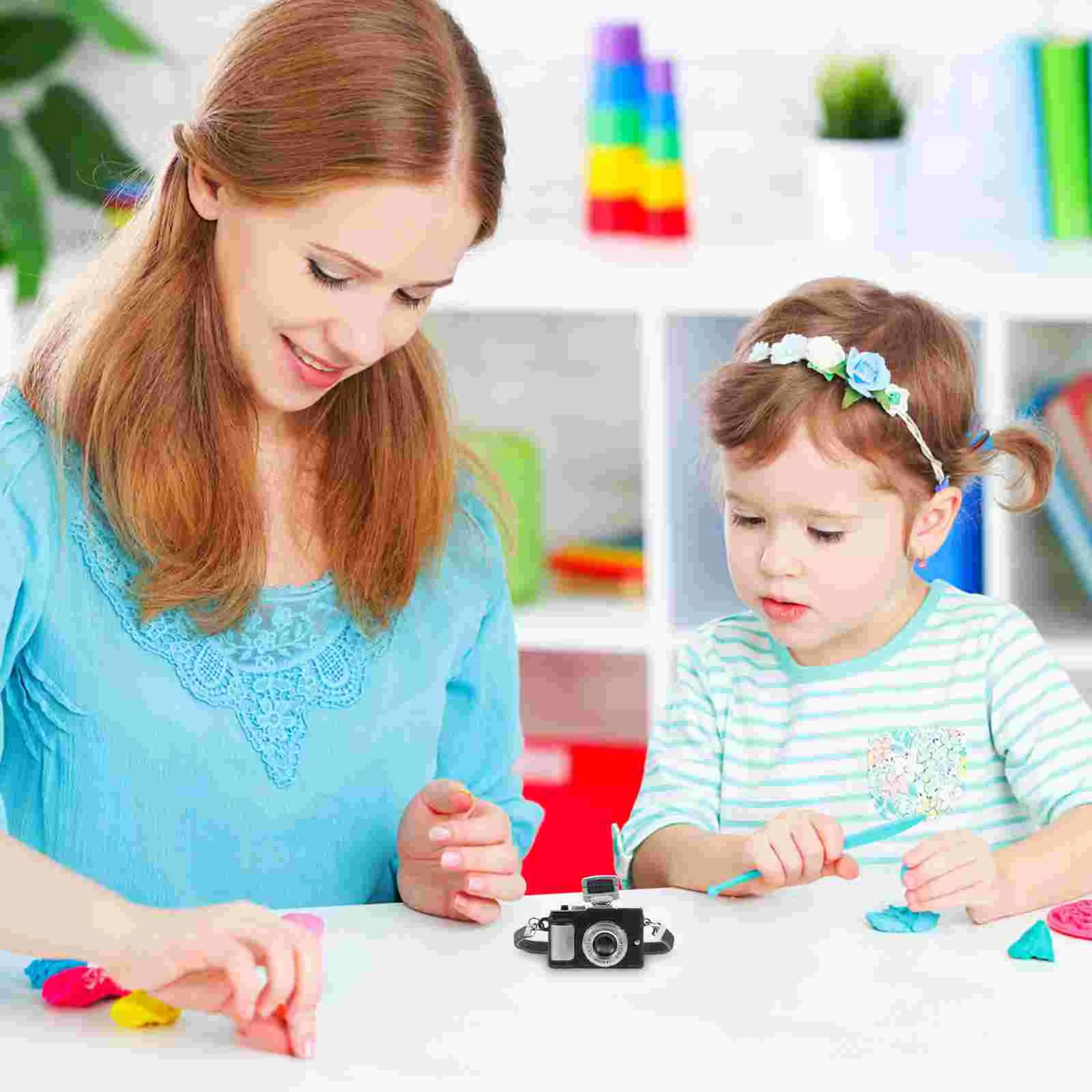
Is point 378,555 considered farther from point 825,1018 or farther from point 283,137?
point 825,1018

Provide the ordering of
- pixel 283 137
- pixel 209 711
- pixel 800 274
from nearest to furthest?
pixel 283 137 → pixel 209 711 → pixel 800 274

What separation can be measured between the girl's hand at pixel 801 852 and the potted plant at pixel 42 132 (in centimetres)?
199

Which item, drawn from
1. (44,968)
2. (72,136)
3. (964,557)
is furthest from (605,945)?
(72,136)

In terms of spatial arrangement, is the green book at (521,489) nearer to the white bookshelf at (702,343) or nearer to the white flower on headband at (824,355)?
the white bookshelf at (702,343)

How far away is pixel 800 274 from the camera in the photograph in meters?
Answer: 2.46

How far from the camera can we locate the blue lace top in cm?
127

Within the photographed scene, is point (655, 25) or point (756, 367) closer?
point (756, 367)

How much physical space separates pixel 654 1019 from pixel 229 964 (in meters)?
0.24

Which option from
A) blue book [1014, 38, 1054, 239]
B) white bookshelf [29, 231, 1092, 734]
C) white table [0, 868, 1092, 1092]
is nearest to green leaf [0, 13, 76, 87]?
white bookshelf [29, 231, 1092, 734]

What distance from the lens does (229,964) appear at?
95cm

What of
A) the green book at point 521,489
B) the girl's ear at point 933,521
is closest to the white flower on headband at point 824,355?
the girl's ear at point 933,521

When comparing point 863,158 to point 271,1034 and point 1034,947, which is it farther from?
point 271,1034

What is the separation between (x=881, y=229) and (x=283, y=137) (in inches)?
59.7

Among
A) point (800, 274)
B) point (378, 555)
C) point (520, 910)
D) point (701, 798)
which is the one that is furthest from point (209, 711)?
point (800, 274)
